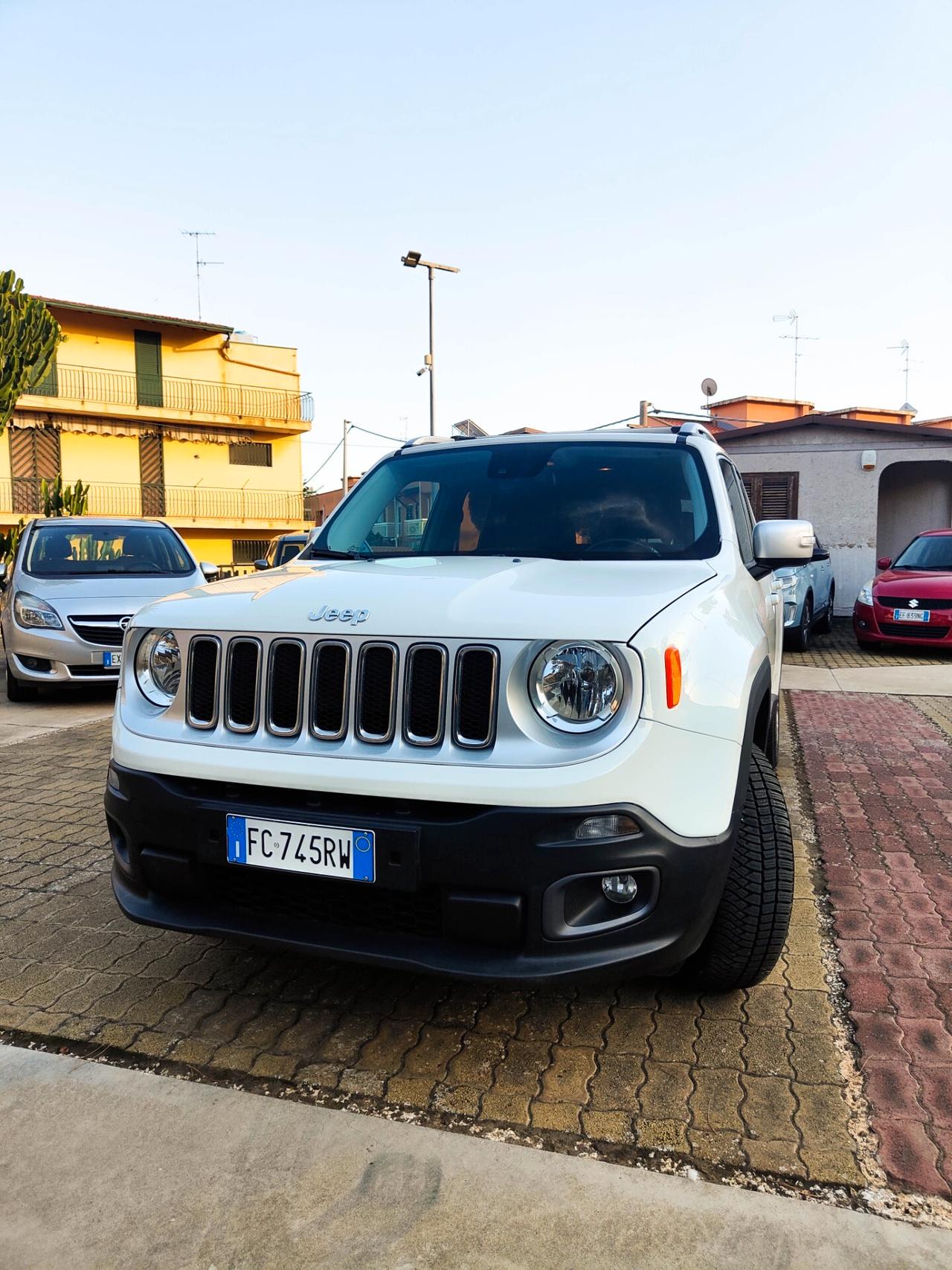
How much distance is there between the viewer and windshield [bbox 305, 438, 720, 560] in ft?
10.8

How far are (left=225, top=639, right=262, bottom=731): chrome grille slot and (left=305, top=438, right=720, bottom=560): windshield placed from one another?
1031mm

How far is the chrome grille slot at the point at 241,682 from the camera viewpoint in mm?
2520

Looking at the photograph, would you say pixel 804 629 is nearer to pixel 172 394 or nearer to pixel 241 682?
pixel 241 682

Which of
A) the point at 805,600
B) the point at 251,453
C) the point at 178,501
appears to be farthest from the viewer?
the point at 251,453

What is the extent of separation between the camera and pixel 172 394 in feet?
111

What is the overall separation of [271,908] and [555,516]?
170 centimetres

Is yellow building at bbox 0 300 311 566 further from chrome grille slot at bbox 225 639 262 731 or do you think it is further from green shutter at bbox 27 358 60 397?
chrome grille slot at bbox 225 639 262 731

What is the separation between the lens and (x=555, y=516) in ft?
11.3

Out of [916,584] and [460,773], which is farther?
[916,584]


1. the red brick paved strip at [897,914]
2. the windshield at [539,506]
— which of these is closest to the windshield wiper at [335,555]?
the windshield at [539,506]

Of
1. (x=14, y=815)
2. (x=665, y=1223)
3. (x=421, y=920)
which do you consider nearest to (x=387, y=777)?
(x=421, y=920)

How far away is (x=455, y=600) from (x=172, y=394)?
3425 centimetres

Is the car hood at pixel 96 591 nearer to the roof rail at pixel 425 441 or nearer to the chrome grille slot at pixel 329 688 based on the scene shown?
the roof rail at pixel 425 441

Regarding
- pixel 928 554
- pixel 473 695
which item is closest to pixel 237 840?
pixel 473 695
